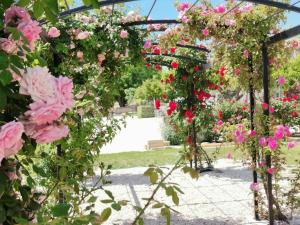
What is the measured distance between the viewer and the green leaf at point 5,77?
86 cm

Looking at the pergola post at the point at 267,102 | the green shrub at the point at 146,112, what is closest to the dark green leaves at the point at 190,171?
the pergola post at the point at 267,102

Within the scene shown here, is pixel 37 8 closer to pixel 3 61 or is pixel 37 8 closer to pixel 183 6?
pixel 3 61

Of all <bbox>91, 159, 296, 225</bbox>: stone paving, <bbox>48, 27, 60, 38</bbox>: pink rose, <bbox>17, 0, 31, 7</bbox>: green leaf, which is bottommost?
<bbox>91, 159, 296, 225</bbox>: stone paving

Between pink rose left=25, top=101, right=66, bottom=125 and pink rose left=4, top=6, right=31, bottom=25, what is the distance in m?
0.23

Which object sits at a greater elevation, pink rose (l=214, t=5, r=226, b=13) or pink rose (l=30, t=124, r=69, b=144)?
pink rose (l=214, t=5, r=226, b=13)

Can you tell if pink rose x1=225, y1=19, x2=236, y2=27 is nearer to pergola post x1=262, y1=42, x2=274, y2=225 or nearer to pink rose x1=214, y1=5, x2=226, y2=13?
pink rose x1=214, y1=5, x2=226, y2=13

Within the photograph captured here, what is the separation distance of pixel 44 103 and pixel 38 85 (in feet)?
0.15

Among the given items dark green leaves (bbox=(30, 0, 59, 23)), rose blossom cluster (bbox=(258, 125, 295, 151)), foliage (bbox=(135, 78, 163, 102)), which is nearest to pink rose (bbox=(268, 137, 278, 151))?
rose blossom cluster (bbox=(258, 125, 295, 151))

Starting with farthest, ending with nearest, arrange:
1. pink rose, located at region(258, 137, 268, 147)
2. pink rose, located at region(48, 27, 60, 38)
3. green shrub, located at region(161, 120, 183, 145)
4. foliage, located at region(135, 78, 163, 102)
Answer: foliage, located at region(135, 78, 163, 102), green shrub, located at region(161, 120, 183, 145), pink rose, located at region(258, 137, 268, 147), pink rose, located at region(48, 27, 60, 38)

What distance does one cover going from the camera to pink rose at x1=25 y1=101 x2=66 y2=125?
85 cm

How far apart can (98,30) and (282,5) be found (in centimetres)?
233

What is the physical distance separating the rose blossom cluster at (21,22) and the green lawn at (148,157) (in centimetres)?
794

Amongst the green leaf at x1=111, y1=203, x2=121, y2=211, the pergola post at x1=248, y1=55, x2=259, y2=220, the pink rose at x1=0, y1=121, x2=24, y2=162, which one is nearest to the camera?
the pink rose at x1=0, y1=121, x2=24, y2=162

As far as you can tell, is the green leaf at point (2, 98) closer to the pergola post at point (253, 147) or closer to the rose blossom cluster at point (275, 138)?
the rose blossom cluster at point (275, 138)
